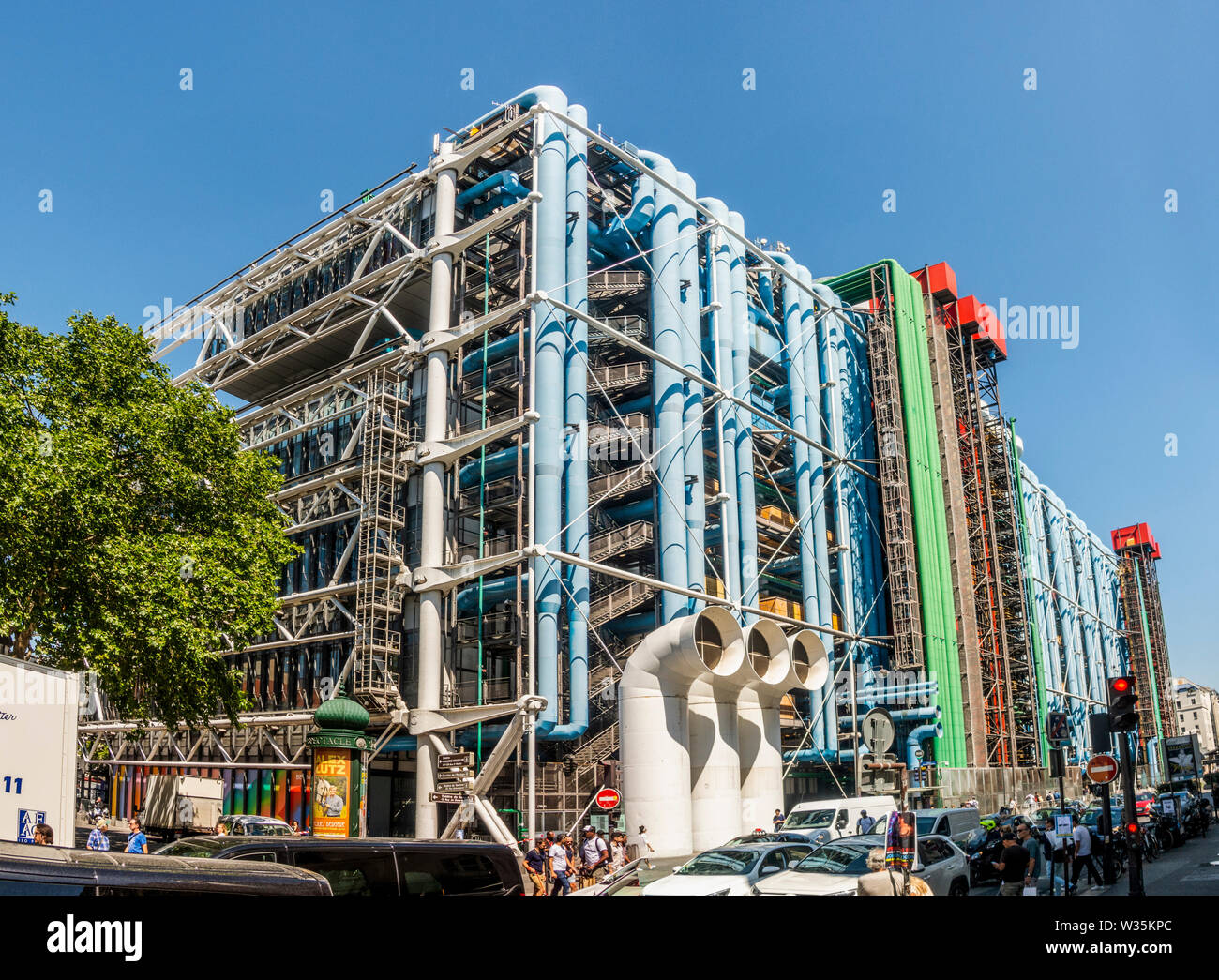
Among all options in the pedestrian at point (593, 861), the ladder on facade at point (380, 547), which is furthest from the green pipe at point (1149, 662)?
the pedestrian at point (593, 861)

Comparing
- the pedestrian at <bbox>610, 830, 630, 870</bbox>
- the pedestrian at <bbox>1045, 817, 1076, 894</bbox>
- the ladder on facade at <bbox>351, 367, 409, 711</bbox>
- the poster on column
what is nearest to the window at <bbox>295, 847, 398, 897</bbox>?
the pedestrian at <bbox>1045, 817, 1076, 894</bbox>

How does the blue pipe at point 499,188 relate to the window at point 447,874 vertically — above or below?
above

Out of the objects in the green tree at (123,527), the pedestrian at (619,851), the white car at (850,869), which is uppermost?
the green tree at (123,527)

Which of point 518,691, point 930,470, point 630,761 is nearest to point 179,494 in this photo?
point 518,691

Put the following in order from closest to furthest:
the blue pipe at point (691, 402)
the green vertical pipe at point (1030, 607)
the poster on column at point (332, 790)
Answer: the poster on column at point (332, 790) < the blue pipe at point (691, 402) < the green vertical pipe at point (1030, 607)

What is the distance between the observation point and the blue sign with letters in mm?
14547

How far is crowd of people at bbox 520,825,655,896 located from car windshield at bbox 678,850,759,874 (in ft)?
11.7

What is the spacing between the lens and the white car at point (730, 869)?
51.3ft

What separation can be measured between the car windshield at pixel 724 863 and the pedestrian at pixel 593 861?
7248 millimetres

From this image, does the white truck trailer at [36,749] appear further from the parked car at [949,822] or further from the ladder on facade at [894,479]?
the ladder on facade at [894,479]

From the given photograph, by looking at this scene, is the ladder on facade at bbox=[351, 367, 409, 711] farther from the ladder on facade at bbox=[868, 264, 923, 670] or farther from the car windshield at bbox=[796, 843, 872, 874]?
the ladder on facade at bbox=[868, 264, 923, 670]

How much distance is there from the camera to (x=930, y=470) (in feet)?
181
